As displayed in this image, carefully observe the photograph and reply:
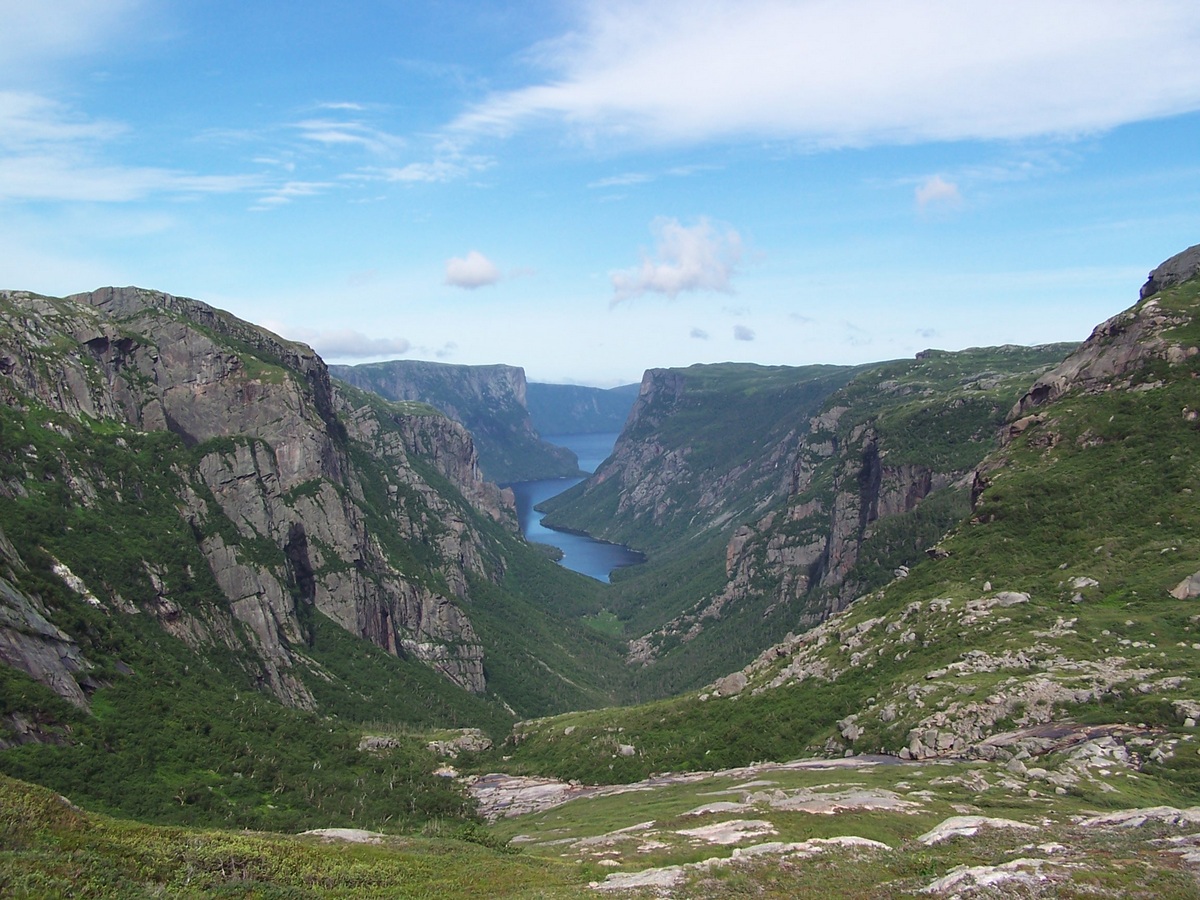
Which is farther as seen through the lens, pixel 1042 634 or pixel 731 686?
pixel 731 686

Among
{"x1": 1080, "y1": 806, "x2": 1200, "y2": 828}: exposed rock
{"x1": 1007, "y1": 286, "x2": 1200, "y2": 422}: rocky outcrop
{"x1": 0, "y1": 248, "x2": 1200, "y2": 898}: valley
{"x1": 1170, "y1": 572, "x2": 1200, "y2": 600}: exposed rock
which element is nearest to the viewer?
{"x1": 0, "y1": 248, "x2": 1200, "y2": 898}: valley

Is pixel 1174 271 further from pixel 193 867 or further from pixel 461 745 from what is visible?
pixel 193 867

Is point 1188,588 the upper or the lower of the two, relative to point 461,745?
upper

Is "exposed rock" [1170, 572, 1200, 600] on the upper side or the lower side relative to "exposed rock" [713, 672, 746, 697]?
upper

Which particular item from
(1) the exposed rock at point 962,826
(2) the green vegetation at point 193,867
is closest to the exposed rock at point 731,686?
(1) the exposed rock at point 962,826

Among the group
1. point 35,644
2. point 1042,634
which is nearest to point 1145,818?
point 1042,634

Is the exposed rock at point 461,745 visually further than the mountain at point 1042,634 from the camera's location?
Yes

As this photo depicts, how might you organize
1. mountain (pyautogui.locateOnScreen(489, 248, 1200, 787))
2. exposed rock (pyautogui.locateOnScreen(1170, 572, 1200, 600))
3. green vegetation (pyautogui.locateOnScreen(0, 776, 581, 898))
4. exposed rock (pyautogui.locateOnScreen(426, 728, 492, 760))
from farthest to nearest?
exposed rock (pyautogui.locateOnScreen(426, 728, 492, 760)) < exposed rock (pyautogui.locateOnScreen(1170, 572, 1200, 600)) < mountain (pyautogui.locateOnScreen(489, 248, 1200, 787)) < green vegetation (pyautogui.locateOnScreen(0, 776, 581, 898))

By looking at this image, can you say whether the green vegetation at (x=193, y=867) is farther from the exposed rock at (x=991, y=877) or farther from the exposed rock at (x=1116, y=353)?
the exposed rock at (x=1116, y=353)

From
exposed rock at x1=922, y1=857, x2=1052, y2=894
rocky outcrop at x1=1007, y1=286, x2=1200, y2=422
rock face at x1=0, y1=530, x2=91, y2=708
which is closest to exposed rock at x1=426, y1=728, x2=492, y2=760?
rock face at x1=0, y1=530, x2=91, y2=708

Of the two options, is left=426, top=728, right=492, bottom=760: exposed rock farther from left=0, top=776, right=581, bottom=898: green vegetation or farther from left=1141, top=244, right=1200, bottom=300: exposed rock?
left=1141, top=244, right=1200, bottom=300: exposed rock

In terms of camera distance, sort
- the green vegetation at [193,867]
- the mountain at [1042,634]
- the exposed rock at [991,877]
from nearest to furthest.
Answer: the green vegetation at [193,867], the exposed rock at [991,877], the mountain at [1042,634]
